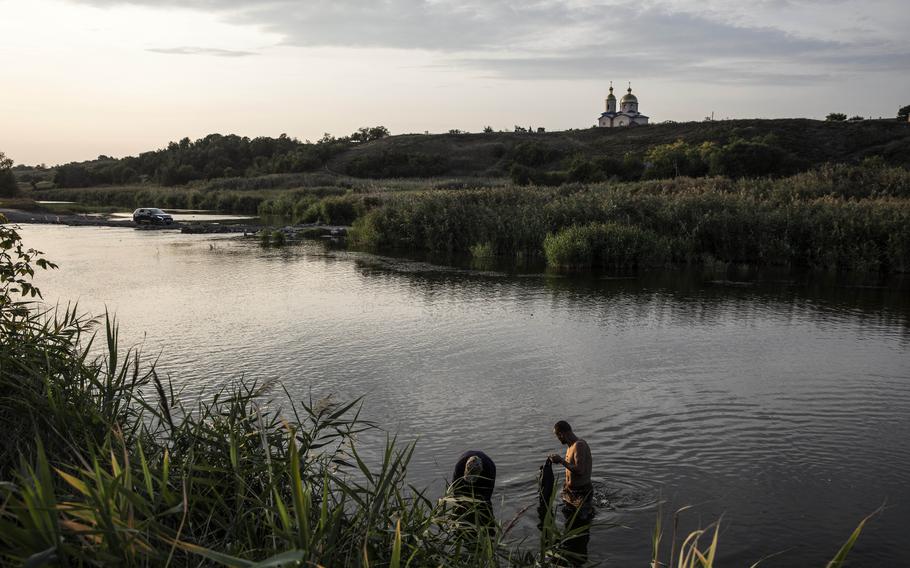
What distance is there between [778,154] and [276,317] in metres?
60.2

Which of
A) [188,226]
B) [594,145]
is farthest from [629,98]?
[188,226]

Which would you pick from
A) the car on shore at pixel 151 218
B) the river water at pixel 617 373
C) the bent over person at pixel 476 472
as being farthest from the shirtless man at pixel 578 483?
the car on shore at pixel 151 218

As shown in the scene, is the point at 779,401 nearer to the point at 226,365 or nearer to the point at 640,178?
the point at 226,365

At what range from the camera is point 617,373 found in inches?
651

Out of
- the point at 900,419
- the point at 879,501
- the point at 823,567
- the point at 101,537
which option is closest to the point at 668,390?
the point at 900,419

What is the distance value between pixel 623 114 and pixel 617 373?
138m

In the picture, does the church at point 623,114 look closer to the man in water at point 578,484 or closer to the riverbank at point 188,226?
the riverbank at point 188,226

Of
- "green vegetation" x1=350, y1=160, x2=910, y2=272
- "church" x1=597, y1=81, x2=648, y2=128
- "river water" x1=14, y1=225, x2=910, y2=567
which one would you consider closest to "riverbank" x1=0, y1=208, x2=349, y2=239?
"green vegetation" x1=350, y1=160, x2=910, y2=272

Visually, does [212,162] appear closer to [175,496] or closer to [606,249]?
[606,249]

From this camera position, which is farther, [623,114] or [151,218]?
[623,114]

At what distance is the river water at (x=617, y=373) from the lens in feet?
33.9

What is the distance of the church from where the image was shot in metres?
145

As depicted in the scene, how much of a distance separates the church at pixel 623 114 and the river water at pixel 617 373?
121751mm

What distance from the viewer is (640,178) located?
68688 mm
